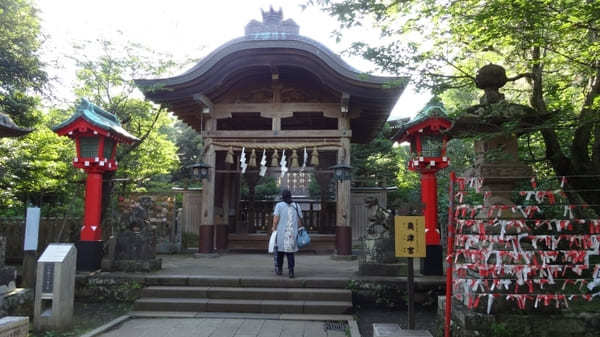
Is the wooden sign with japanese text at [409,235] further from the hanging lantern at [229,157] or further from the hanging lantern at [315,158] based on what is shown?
the hanging lantern at [229,157]

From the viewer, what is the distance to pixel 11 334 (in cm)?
420

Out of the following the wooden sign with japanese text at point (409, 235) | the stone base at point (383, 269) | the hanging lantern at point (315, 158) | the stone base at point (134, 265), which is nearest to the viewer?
the wooden sign with japanese text at point (409, 235)

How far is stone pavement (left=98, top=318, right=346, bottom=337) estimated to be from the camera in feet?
17.7

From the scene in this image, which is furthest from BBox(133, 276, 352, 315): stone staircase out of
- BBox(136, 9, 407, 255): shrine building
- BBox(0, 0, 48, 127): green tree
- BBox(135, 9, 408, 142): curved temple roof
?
BBox(0, 0, 48, 127): green tree

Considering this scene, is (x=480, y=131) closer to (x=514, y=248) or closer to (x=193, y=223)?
(x=514, y=248)

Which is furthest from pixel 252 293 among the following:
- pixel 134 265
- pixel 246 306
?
pixel 134 265

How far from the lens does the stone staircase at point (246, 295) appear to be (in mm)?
6441

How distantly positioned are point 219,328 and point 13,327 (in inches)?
97.0

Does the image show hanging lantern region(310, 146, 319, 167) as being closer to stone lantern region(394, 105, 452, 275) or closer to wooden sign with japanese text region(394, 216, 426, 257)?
stone lantern region(394, 105, 452, 275)

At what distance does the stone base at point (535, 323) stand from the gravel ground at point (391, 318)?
1.72m

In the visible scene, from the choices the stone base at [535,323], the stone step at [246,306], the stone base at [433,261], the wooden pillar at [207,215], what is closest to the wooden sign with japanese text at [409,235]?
the stone base at [535,323]

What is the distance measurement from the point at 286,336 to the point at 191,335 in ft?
4.25

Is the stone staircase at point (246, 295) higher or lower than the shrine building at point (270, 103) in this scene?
lower

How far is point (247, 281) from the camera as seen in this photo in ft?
23.3
